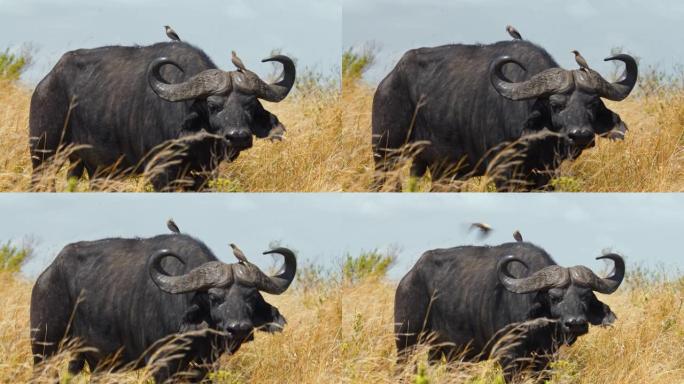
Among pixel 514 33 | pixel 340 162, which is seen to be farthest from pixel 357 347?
pixel 514 33

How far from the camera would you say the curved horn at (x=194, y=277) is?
30.4 ft

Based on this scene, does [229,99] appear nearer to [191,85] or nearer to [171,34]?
[191,85]

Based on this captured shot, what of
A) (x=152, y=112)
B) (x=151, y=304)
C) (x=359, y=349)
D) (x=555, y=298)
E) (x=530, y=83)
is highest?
(x=530, y=83)

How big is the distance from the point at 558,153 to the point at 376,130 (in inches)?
64.6

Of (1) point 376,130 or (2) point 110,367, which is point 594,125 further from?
(2) point 110,367

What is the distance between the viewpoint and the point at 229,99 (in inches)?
394

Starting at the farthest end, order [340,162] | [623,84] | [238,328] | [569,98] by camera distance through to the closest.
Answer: [340,162] < [623,84] < [569,98] < [238,328]

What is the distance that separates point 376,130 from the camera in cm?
1141

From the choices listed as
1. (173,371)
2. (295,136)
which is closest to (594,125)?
(295,136)

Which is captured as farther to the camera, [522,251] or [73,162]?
[73,162]

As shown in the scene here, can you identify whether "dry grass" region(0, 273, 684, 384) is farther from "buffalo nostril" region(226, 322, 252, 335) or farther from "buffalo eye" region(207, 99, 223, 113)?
"buffalo eye" region(207, 99, 223, 113)

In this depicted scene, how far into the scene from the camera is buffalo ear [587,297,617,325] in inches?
380

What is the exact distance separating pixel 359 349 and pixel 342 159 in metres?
1.65

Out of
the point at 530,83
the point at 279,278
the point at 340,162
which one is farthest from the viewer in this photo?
the point at 340,162
